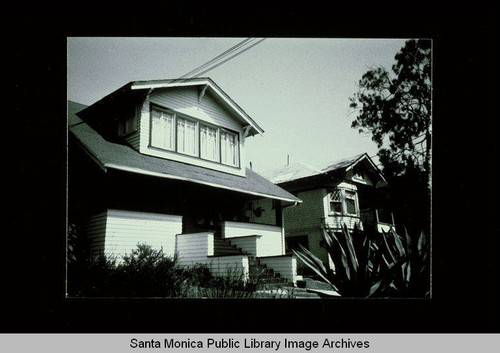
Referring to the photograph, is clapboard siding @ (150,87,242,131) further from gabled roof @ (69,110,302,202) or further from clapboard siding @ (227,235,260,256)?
clapboard siding @ (227,235,260,256)

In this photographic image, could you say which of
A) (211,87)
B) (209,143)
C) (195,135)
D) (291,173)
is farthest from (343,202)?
(211,87)

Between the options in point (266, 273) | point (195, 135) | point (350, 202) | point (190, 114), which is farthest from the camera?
point (350, 202)

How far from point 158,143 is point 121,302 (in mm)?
→ 7180

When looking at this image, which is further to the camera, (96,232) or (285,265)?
(285,265)

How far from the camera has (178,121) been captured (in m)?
12.2

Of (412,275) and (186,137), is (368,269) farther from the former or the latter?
(186,137)

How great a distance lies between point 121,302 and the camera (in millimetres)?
4973

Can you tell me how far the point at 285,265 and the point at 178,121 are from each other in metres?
5.49

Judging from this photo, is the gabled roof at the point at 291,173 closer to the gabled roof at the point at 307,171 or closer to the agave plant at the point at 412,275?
the gabled roof at the point at 307,171

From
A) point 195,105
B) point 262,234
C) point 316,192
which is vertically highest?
point 195,105

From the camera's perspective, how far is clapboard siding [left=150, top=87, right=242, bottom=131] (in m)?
11.9

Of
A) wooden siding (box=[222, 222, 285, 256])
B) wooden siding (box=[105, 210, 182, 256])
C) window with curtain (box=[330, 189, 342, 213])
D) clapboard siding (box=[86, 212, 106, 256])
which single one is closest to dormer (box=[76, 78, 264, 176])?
wooden siding (box=[222, 222, 285, 256])

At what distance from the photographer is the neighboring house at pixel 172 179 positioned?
31.5 ft
